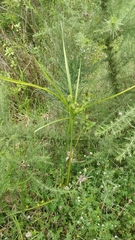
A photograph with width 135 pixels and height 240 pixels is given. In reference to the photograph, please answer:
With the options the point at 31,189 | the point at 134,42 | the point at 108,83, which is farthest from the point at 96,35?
the point at 31,189

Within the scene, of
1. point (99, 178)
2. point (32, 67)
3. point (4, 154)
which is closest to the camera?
point (4, 154)

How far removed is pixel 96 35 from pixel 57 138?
883mm

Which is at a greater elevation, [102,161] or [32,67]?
[32,67]

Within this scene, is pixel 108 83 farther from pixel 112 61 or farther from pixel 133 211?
pixel 133 211

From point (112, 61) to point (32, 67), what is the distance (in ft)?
3.88

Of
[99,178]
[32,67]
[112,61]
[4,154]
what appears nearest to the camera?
[4,154]

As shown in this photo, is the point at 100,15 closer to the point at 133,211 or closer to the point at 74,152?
the point at 74,152

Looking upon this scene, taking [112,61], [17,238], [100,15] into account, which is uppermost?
[100,15]

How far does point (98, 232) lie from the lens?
1860mm

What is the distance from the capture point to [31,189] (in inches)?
79.2

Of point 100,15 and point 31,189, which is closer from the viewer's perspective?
point 100,15

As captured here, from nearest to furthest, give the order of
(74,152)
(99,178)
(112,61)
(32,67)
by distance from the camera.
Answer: (112,61) < (99,178) < (74,152) < (32,67)

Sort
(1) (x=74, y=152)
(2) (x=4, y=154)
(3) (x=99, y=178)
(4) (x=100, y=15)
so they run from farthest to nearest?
(1) (x=74, y=152) < (3) (x=99, y=178) < (4) (x=100, y=15) < (2) (x=4, y=154)

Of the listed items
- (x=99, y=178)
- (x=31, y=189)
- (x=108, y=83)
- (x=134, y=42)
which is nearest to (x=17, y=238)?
(x=31, y=189)
